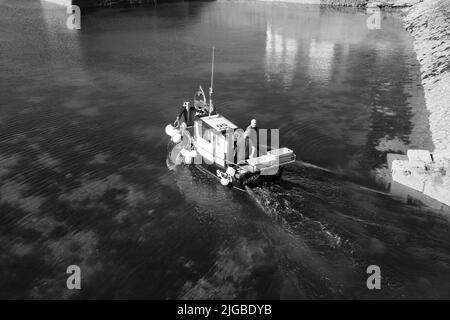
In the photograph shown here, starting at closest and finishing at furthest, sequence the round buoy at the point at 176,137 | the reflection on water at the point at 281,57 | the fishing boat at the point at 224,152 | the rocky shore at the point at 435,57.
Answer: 1. the fishing boat at the point at 224,152
2. the round buoy at the point at 176,137
3. the rocky shore at the point at 435,57
4. the reflection on water at the point at 281,57

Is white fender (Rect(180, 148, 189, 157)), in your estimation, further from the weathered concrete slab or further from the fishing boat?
the weathered concrete slab

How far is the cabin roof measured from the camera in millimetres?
25734

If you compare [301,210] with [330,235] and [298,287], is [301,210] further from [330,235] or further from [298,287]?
[298,287]

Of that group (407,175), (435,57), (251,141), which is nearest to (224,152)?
(251,141)

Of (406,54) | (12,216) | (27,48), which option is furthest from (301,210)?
(27,48)

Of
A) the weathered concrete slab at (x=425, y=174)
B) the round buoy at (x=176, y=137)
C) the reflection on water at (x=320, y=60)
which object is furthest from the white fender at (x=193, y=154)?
the reflection on water at (x=320, y=60)

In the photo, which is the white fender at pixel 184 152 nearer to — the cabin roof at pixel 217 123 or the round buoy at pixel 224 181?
the cabin roof at pixel 217 123

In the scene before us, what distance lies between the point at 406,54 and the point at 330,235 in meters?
45.1

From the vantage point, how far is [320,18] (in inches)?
3401

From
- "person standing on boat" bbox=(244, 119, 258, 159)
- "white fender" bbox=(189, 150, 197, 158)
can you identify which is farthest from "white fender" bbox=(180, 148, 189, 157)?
"person standing on boat" bbox=(244, 119, 258, 159)

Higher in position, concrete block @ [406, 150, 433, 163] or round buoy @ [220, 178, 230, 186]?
concrete block @ [406, 150, 433, 163]

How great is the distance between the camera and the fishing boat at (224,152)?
24188 millimetres

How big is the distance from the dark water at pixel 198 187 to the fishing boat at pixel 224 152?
103 cm

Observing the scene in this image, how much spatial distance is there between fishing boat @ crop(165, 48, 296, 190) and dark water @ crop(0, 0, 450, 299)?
1028 mm
